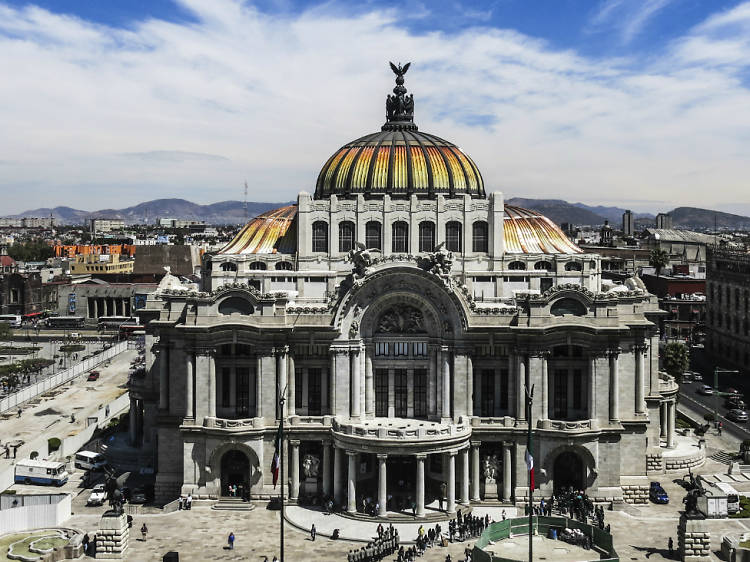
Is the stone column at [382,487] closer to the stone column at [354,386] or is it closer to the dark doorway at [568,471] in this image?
the stone column at [354,386]

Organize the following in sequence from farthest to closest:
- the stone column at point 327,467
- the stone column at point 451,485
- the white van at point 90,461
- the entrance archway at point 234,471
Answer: the white van at point 90,461, the entrance archway at point 234,471, the stone column at point 327,467, the stone column at point 451,485

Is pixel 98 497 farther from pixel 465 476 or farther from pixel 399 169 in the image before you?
pixel 399 169

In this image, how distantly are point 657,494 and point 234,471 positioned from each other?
1440 inches

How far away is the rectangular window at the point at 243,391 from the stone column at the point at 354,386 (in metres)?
9.08

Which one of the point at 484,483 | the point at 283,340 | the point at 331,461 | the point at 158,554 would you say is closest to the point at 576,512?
the point at 484,483

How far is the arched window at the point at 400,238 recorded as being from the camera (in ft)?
305

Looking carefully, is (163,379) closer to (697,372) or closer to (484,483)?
(484,483)

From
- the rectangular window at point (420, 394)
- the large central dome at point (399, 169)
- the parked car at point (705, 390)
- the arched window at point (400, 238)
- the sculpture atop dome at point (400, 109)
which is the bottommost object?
the parked car at point (705, 390)

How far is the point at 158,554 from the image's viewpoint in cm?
6719

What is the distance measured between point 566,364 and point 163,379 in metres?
35.4

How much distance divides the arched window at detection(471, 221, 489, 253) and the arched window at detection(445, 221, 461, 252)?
5.17 ft

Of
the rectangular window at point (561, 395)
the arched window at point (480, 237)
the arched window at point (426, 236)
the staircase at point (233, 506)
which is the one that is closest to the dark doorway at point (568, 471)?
the rectangular window at point (561, 395)

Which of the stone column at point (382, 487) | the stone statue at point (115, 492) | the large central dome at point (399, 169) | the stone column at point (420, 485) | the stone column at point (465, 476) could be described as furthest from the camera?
the large central dome at point (399, 169)

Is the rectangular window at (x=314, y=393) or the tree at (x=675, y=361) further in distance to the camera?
the tree at (x=675, y=361)
